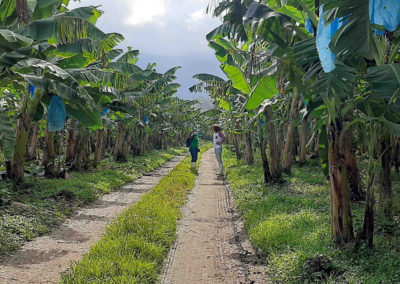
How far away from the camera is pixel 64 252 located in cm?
497

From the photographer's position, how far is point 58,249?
510cm

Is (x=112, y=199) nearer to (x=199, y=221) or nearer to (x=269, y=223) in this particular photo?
(x=199, y=221)

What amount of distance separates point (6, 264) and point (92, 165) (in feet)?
33.2

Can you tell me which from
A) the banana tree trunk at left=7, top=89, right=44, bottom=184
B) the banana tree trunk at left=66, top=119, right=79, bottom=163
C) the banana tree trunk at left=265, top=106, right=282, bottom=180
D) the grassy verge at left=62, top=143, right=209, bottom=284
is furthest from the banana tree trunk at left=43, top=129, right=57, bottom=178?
the banana tree trunk at left=265, top=106, right=282, bottom=180

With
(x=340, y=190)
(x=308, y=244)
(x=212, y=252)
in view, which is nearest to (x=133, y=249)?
(x=212, y=252)

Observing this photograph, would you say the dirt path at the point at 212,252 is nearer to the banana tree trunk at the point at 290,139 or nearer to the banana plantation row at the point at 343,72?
the banana plantation row at the point at 343,72

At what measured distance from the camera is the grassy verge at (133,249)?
3877 millimetres

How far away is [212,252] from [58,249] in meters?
2.31

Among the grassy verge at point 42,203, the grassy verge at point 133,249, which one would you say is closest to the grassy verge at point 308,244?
the grassy verge at point 133,249

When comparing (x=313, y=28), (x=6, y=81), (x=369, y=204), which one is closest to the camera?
(x=369, y=204)

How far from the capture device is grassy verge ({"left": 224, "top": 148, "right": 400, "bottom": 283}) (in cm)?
382

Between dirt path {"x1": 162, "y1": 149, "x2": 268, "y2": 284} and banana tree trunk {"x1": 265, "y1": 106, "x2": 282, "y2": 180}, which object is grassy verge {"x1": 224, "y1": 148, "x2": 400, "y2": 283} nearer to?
dirt path {"x1": 162, "y1": 149, "x2": 268, "y2": 284}

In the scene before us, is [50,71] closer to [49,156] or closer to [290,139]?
[49,156]

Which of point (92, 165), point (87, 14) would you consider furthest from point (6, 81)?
point (92, 165)
